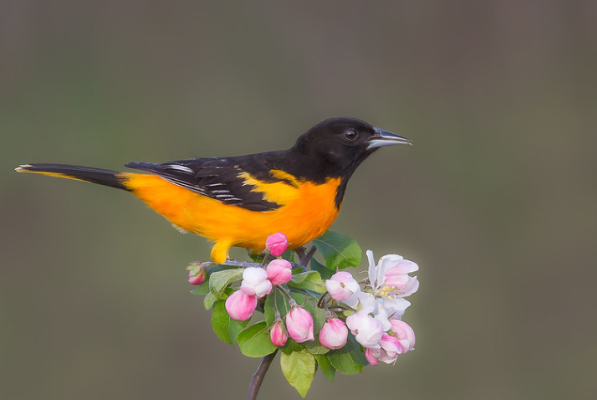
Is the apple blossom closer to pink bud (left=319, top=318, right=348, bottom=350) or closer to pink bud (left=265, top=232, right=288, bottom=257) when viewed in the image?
pink bud (left=319, top=318, right=348, bottom=350)

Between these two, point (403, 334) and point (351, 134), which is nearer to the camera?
point (403, 334)

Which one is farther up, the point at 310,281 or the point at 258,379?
the point at 310,281

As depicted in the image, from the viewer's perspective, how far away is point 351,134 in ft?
7.53

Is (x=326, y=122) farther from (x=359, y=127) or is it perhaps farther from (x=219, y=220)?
(x=219, y=220)

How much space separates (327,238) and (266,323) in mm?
567

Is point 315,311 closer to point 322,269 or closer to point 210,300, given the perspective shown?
point 210,300

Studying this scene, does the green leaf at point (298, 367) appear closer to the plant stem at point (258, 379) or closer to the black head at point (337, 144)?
the plant stem at point (258, 379)

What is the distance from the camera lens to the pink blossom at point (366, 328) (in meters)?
1.44

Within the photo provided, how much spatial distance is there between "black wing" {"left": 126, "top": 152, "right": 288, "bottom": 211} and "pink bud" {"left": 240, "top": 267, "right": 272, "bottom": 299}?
0.83m

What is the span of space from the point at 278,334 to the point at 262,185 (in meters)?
0.92

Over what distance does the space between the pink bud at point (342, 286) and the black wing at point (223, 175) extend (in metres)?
0.85

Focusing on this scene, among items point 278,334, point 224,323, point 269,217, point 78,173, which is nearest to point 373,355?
point 278,334

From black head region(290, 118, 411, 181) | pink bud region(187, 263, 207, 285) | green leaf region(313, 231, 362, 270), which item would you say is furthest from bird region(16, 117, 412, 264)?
pink bud region(187, 263, 207, 285)

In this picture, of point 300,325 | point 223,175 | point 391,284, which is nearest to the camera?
point 300,325
